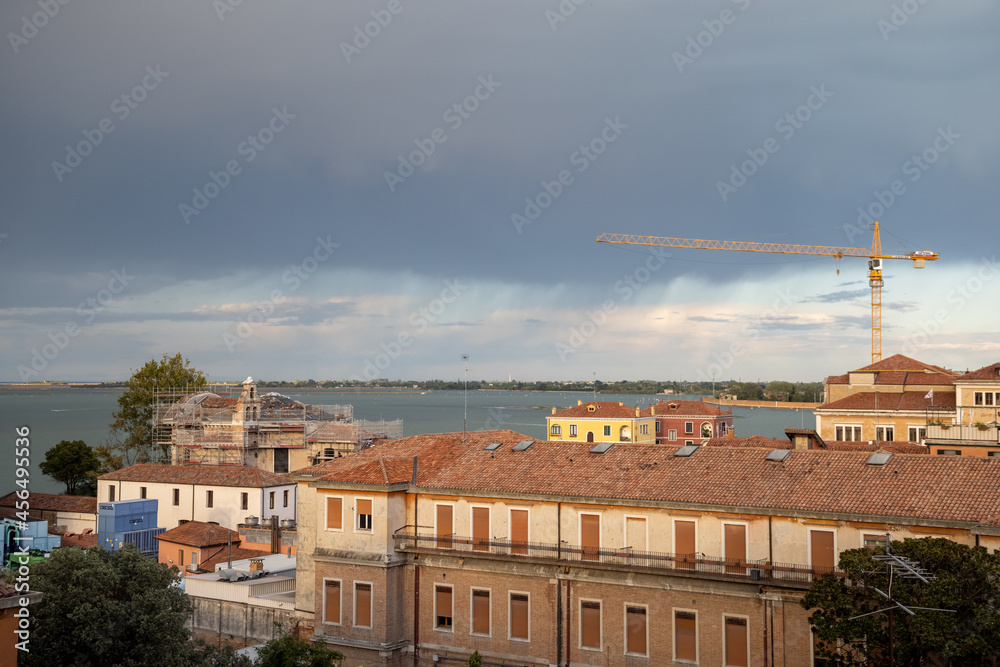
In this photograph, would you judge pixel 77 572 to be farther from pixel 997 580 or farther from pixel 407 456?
pixel 997 580

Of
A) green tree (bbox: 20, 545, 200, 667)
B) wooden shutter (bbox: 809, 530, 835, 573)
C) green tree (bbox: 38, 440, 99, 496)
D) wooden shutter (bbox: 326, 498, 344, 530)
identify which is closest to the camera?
green tree (bbox: 20, 545, 200, 667)

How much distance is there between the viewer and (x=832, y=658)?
22.4 metres

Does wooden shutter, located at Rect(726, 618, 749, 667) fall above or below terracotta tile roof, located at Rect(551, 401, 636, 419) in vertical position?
below

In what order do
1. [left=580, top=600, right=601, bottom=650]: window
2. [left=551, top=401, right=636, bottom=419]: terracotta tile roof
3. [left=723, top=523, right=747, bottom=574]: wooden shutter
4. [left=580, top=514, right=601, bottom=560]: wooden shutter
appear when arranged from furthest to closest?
[left=551, top=401, right=636, bottom=419]: terracotta tile roof < [left=580, top=514, right=601, bottom=560]: wooden shutter < [left=580, top=600, right=601, bottom=650]: window < [left=723, top=523, right=747, bottom=574]: wooden shutter

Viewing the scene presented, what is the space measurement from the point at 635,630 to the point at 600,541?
3.06m

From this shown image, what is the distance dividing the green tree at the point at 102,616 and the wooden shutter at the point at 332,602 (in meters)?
7.90

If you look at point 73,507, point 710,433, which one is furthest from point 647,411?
point 73,507

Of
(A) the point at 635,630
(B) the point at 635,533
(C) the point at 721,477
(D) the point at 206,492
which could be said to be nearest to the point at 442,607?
(A) the point at 635,630

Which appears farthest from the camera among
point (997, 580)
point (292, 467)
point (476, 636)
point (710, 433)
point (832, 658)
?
point (710, 433)

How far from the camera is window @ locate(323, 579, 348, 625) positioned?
33.2 meters

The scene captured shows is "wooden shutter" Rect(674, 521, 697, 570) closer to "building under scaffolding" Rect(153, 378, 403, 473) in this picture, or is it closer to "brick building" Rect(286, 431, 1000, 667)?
"brick building" Rect(286, 431, 1000, 667)

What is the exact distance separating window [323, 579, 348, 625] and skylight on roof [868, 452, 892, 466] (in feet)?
63.1

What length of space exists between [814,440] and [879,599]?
19984 mm

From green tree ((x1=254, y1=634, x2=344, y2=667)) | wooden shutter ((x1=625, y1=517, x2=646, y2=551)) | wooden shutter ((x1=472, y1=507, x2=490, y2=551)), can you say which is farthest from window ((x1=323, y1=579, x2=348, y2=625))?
wooden shutter ((x1=625, y1=517, x2=646, y2=551))
